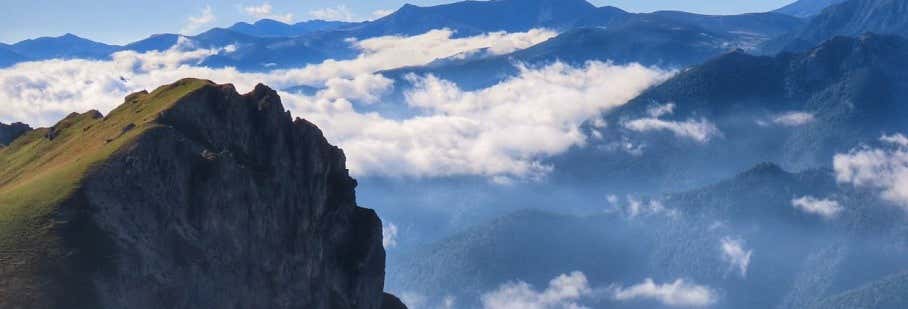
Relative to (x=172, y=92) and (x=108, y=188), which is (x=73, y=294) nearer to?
(x=108, y=188)

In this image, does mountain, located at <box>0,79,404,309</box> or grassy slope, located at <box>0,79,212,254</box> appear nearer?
mountain, located at <box>0,79,404,309</box>

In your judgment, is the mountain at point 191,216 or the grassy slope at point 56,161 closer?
the mountain at point 191,216

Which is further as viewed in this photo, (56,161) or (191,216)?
(56,161)

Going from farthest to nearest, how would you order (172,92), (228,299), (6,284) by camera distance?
(172,92) → (228,299) → (6,284)

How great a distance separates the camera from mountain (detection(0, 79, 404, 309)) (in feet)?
355

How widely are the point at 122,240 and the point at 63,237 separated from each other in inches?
267

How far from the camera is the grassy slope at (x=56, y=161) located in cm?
11038

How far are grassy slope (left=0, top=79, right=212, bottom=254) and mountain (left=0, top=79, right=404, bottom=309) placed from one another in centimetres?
33

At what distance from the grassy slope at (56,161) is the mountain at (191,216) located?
12.9 inches

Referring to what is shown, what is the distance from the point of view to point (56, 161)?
144500mm

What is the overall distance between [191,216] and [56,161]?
3805cm

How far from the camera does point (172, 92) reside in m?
149

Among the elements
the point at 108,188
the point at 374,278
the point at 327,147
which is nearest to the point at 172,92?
the point at 327,147

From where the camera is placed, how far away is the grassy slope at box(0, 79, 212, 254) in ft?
362
